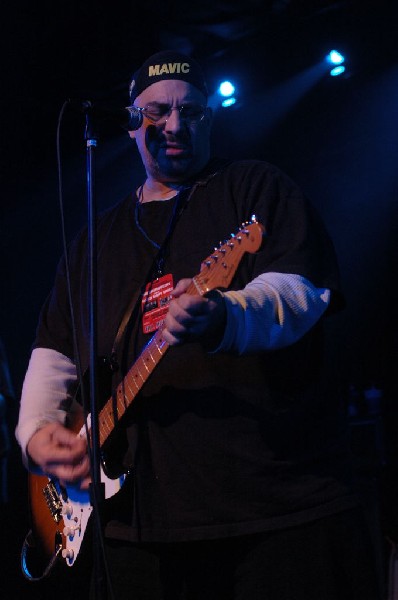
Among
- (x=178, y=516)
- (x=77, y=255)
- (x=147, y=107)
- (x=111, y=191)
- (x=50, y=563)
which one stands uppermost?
(x=111, y=191)

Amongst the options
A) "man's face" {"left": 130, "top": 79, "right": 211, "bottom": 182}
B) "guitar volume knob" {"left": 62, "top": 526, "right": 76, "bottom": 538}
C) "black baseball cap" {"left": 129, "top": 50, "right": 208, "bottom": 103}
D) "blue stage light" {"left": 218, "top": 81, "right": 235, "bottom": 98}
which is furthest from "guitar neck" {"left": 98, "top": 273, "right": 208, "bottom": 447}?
"blue stage light" {"left": 218, "top": 81, "right": 235, "bottom": 98}

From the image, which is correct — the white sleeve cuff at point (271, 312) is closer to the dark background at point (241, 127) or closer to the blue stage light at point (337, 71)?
the dark background at point (241, 127)

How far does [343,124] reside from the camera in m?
6.39

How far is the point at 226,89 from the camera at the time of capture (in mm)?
5992

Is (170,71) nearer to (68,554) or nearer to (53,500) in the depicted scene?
(53,500)

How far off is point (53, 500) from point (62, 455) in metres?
0.34

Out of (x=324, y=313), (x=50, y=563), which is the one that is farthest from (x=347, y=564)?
(x=50, y=563)

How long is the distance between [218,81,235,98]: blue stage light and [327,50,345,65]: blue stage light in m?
0.92

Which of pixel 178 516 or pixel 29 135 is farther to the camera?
pixel 29 135

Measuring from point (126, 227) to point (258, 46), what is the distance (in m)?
3.88

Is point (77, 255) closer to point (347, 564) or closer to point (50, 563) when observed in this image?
point (50, 563)

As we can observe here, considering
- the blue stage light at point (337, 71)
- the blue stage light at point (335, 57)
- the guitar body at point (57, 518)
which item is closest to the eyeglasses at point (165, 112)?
the guitar body at point (57, 518)

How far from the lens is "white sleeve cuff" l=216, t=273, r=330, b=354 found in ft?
4.88

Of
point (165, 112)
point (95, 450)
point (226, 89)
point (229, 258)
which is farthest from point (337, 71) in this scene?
point (95, 450)
